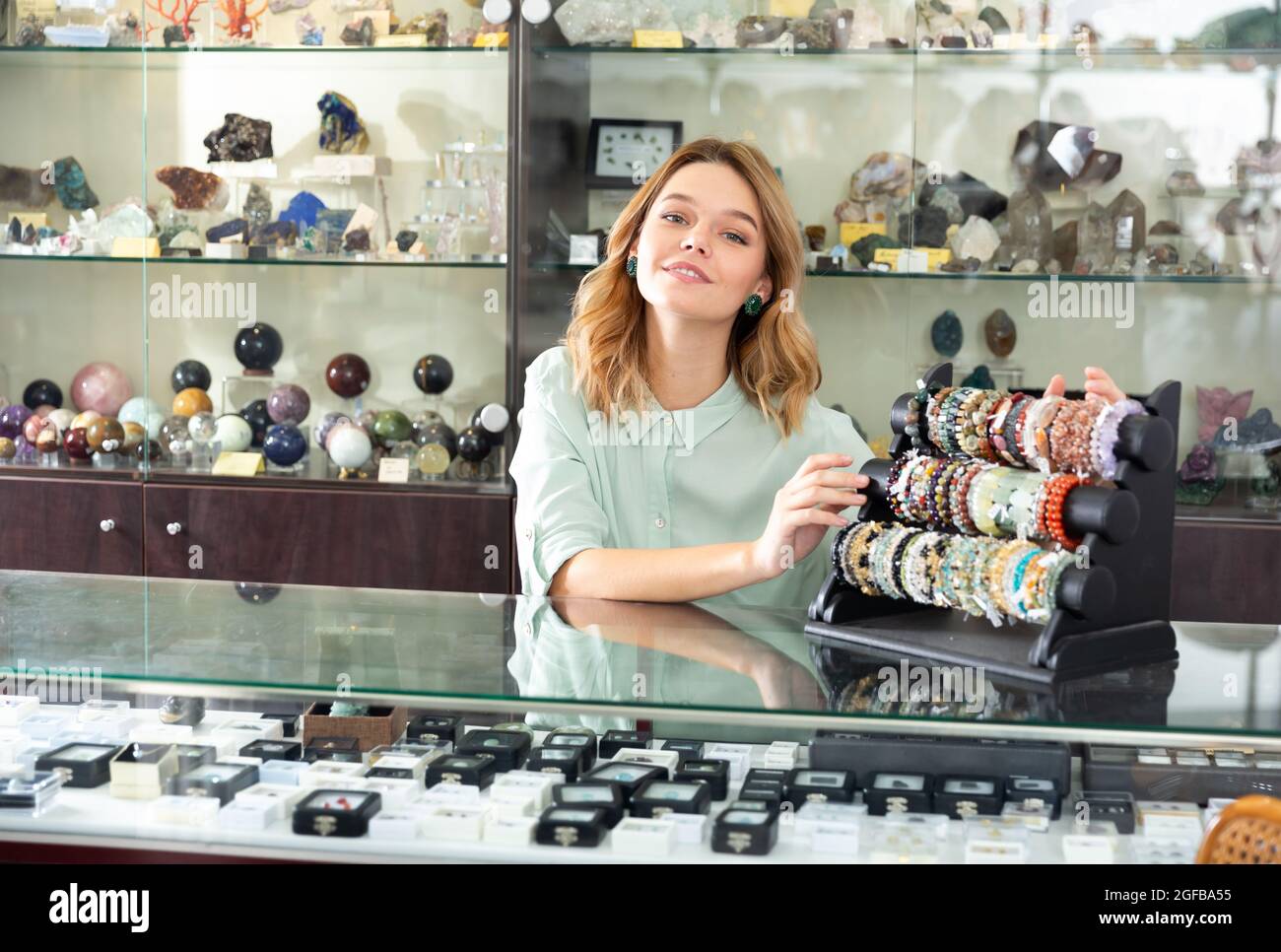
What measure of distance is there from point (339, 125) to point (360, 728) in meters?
2.32

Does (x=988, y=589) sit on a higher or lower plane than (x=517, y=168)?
lower

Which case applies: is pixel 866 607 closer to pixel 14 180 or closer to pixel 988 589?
pixel 988 589

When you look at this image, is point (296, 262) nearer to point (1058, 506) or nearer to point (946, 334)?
point (946, 334)

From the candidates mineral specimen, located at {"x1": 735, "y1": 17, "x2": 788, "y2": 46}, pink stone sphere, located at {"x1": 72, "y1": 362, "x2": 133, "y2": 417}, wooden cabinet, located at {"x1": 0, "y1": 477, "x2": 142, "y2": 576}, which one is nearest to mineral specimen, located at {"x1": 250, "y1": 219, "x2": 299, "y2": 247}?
pink stone sphere, located at {"x1": 72, "y1": 362, "x2": 133, "y2": 417}

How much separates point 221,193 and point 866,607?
260cm

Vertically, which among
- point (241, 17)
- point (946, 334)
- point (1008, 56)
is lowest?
point (946, 334)

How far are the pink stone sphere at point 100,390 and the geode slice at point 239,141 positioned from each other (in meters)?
0.65

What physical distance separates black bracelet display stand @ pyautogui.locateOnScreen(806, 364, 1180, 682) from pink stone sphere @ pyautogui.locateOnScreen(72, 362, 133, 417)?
111 inches

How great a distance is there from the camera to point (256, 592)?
1.51m

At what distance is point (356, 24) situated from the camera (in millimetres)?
3379

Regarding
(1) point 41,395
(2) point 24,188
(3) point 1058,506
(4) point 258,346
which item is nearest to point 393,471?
(4) point 258,346

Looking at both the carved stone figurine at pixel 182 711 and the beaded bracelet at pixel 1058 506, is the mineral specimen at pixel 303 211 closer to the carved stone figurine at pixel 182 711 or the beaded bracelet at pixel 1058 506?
the carved stone figurine at pixel 182 711

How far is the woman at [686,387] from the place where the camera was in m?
1.96
